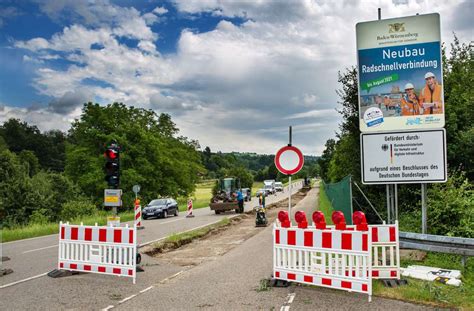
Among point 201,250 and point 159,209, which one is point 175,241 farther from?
point 159,209

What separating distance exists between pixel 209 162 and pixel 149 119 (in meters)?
86.8

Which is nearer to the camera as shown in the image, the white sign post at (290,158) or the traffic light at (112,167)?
the white sign post at (290,158)

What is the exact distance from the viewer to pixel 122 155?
4997cm

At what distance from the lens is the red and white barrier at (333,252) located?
759 cm

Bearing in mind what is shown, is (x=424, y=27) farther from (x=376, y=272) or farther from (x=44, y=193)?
(x=44, y=193)

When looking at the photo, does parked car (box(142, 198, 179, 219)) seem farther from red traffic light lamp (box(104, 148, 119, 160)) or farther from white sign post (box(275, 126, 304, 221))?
white sign post (box(275, 126, 304, 221))

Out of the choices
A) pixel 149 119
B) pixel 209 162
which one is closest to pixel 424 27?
pixel 149 119

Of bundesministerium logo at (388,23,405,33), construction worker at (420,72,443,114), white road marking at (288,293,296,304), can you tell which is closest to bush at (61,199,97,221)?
bundesministerium logo at (388,23,405,33)

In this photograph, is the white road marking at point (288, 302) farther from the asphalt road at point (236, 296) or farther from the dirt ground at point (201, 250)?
the dirt ground at point (201, 250)

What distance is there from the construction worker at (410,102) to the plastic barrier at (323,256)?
585 centimetres

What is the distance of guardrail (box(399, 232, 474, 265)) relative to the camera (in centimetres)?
923

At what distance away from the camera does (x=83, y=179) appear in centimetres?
4797

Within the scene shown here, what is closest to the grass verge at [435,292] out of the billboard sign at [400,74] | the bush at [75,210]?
the billboard sign at [400,74]

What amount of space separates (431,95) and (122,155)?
1627 inches
